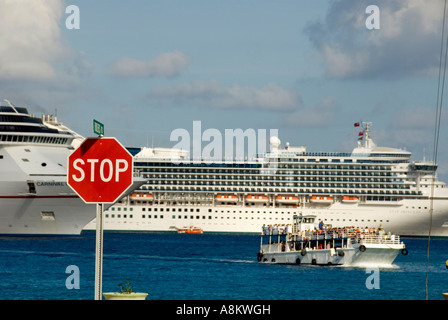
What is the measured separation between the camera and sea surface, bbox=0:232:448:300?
3447 centimetres

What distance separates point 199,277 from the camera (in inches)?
1684

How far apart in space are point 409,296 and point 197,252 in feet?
106

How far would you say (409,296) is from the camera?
35438 millimetres

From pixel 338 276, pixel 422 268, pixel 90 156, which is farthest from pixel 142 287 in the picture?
pixel 90 156

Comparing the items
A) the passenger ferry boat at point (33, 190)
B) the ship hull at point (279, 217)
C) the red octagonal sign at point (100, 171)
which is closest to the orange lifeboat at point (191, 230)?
the ship hull at point (279, 217)

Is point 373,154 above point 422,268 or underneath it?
above

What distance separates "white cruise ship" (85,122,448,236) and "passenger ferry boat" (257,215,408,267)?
41.7 m

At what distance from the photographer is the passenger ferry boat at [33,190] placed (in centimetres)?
6366

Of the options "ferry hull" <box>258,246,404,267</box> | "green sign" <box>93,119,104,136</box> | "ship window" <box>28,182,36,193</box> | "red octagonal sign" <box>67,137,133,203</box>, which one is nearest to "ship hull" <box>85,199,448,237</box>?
"ship window" <box>28,182,36,193</box>

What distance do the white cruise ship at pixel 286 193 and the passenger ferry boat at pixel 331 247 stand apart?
137ft
